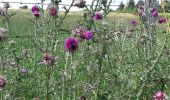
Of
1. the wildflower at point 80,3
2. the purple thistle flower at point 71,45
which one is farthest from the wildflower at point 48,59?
the wildflower at point 80,3

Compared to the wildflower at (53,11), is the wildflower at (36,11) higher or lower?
lower

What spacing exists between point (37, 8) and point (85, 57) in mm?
1141

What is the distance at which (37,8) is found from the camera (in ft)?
18.1

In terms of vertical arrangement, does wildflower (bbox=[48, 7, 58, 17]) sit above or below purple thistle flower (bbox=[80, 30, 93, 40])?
above

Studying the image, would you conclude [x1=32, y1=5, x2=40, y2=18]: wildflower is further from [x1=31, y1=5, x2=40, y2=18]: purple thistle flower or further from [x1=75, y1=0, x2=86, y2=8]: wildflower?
[x1=75, y1=0, x2=86, y2=8]: wildflower

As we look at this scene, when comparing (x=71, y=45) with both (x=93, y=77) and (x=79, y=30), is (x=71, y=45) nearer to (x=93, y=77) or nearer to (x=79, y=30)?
(x=79, y=30)

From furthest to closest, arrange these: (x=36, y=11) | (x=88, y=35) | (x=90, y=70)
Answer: (x=36, y=11)
(x=90, y=70)
(x=88, y=35)

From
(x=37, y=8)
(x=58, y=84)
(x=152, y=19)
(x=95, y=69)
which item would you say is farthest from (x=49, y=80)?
(x=152, y=19)

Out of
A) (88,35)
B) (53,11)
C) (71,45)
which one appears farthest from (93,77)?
(71,45)

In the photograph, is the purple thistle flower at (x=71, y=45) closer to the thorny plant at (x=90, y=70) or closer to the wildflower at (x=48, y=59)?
the thorny plant at (x=90, y=70)

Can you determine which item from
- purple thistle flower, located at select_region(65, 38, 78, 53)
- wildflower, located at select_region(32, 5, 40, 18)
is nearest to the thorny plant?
purple thistle flower, located at select_region(65, 38, 78, 53)

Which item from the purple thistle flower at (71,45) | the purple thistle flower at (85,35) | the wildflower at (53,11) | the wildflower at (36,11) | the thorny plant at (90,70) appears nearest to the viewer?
the purple thistle flower at (71,45)

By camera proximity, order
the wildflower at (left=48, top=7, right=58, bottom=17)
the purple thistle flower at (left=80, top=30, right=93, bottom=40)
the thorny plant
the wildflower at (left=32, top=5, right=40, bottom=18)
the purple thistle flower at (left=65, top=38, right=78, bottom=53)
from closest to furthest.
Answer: the purple thistle flower at (left=65, top=38, right=78, bottom=53) < the thorny plant < the purple thistle flower at (left=80, top=30, right=93, bottom=40) < the wildflower at (left=48, top=7, right=58, bottom=17) < the wildflower at (left=32, top=5, right=40, bottom=18)

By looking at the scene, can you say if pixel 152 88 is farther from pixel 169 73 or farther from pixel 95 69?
pixel 95 69
